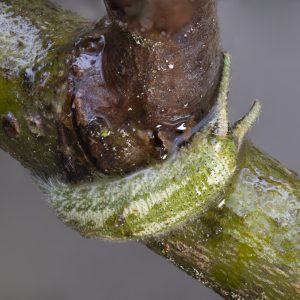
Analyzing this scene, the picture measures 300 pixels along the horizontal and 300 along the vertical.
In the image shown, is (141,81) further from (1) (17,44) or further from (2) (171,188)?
(1) (17,44)

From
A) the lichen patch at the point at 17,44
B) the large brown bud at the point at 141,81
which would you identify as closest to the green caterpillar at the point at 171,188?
the large brown bud at the point at 141,81

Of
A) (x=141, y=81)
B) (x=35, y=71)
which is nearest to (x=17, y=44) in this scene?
(x=35, y=71)

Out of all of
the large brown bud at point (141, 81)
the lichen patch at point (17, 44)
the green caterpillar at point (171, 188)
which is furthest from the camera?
the lichen patch at point (17, 44)

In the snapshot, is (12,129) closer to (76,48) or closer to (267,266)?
(76,48)

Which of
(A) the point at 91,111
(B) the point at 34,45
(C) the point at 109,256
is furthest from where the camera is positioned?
(C) the point at 109,256

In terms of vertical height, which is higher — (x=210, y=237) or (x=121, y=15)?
(x=121, y=15)

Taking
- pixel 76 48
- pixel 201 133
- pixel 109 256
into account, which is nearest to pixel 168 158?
pixel 201 133

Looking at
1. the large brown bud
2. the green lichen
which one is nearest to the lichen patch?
the green lichen

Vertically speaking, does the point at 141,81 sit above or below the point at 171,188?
above

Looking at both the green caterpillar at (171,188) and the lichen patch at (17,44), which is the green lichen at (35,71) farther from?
the green caterpillar at (171,188)
